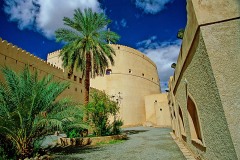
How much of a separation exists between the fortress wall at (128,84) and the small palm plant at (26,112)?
70.4ft

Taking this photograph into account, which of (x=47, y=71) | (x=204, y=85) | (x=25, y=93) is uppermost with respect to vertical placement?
(x=47, y=71)

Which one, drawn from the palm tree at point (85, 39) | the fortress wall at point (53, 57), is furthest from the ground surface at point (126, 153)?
the fortress wall at point (53, 57)

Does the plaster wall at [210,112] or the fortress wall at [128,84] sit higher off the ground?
the fortress wall at [128,84]

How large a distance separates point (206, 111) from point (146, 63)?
3192 cm

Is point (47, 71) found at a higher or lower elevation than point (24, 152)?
higher

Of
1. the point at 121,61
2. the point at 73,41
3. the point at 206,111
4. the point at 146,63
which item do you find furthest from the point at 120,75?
the point at 206,111

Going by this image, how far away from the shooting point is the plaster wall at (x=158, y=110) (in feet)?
84.3

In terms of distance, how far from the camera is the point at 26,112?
589 centimetres

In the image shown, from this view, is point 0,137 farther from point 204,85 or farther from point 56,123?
point 204,85

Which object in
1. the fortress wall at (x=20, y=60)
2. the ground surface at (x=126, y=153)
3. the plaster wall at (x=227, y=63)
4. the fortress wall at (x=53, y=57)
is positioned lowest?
the ground surface at (x=126, y=153)

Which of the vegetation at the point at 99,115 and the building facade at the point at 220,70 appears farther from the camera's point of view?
the vegetation at the point at 99,115

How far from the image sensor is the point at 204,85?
314 centimetres

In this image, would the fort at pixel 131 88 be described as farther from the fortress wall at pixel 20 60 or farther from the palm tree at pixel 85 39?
the palm tree at pixel 85 39

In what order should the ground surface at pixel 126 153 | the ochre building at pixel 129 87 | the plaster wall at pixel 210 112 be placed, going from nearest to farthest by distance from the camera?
the plaster wall at pixel 210 112 → the ground surface at pixel 126 153 → the ochre building at pixel 129 87
